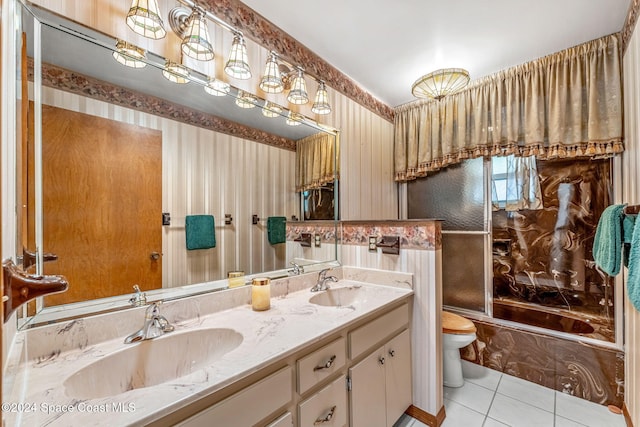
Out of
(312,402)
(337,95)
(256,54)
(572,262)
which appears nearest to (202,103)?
(256,54)

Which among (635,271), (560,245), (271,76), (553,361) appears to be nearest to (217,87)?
(271,76)

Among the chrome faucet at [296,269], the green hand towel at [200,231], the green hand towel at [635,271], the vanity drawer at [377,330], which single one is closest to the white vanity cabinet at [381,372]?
the vanity drawer at [377,330]

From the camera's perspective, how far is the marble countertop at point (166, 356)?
Answer: 0.69 metres

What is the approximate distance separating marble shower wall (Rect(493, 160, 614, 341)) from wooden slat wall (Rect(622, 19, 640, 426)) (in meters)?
0.24

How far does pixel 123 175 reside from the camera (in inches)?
45.5

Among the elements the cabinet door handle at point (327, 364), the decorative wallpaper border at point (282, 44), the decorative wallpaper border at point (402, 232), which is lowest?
the cabinet door handle at point (327, 364)

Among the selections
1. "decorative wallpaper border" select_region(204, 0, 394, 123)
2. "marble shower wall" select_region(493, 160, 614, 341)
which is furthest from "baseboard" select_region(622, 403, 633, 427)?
"decorative wallpaper border" select_region(204, 0, 394, 123)

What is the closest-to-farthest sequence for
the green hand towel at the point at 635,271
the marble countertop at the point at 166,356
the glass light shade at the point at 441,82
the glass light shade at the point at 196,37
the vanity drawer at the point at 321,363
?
the marble countertop at the point at 166,356, the vanity drawer at the point at 321,363, the green hand towel at the point at 635,271, the glass light shade at the point at 196,37, the glass light shade at the point at 441,82

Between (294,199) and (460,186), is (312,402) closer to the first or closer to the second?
(294,199)

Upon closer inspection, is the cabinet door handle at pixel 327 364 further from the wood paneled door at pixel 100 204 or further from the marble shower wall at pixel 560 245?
the marble shower wall at pixel 560 245

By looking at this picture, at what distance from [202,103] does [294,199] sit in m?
0.77

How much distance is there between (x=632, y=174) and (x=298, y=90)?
1.99 meters

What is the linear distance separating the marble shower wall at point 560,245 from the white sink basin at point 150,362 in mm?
2244

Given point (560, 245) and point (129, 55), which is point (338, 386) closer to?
point (129, 55)
